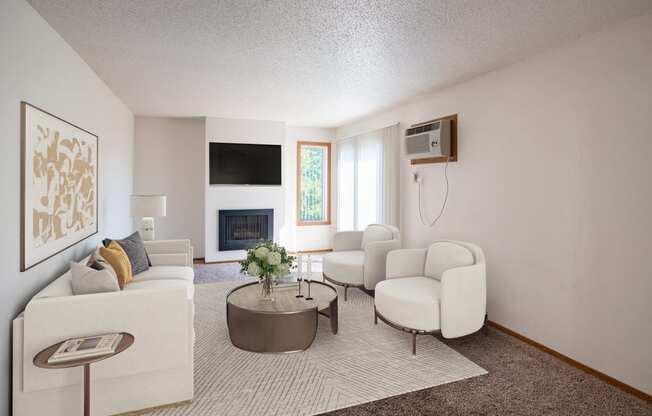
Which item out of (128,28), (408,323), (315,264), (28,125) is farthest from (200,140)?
(408,323)

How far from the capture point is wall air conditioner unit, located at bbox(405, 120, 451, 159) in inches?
167

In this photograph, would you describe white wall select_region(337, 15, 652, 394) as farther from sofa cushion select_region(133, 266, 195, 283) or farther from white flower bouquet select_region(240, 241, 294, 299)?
sofa cushion select_region(133, 266, 195, 283)

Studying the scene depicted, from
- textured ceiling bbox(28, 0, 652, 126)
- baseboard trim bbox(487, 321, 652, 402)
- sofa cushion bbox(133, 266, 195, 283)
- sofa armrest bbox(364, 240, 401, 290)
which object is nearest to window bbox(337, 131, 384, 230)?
sofa armrest bbox(364, 240, 401, 290)

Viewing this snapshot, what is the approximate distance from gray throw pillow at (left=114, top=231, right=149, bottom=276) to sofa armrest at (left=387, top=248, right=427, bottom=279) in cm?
254

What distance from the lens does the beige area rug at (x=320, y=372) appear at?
2.39 meters

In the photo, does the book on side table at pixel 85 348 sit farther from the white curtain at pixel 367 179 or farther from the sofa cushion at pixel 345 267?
the white curtain at pixel 367 179

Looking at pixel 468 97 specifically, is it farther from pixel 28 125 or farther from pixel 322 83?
pixel 28 125

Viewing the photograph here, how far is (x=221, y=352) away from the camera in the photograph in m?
3.12

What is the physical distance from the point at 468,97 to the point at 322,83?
162 centimetres

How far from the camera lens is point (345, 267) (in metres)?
4.52

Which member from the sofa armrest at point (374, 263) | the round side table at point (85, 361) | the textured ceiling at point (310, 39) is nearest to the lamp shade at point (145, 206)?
the textured ceiling at point (310, 39)

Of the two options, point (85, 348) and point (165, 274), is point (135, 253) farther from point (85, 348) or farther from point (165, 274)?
point (85, 348)

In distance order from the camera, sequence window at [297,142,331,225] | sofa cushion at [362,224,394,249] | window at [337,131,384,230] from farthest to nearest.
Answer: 1. window at [297,142,331,225]
2. window at [337,131,384,230]
3. sofa cushion at [362,224,394,249]

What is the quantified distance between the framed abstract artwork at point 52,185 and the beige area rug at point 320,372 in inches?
53.7
